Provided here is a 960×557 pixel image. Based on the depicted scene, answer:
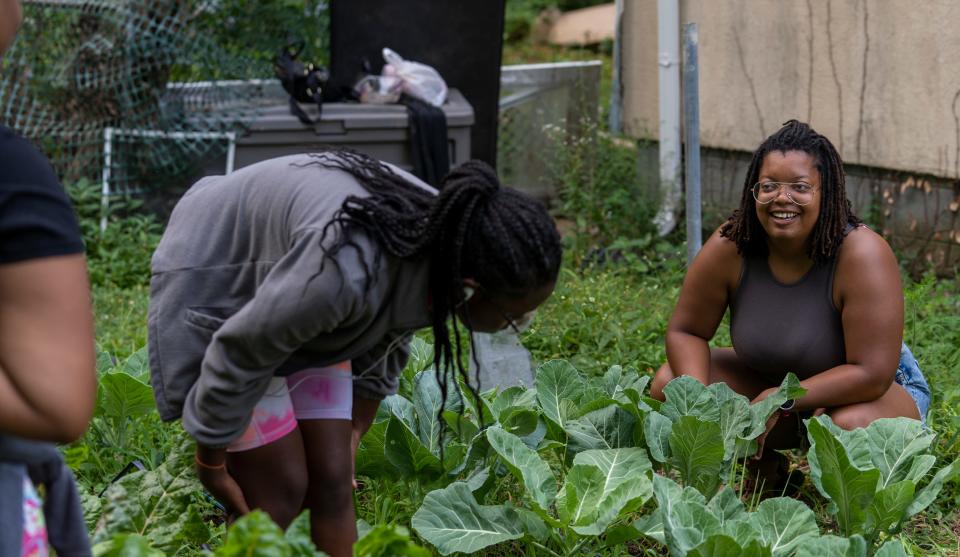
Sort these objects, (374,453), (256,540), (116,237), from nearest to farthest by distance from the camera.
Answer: (256,540) → (374,453) → (116,237)

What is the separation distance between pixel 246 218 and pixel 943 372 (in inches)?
119

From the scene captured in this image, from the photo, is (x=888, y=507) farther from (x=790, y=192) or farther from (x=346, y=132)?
(x=346, y=132)

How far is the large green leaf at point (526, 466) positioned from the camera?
308cm

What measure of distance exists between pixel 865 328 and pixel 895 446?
1.17 feet

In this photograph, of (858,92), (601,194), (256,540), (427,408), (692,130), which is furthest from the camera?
(601,194)

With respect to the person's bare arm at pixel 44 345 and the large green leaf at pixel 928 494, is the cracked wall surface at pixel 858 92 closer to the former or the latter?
the large green leaf at pixel 928 494

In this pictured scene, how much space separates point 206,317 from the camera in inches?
102

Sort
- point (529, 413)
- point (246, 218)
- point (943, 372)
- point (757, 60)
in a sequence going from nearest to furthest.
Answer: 1. point (246, 218)
2. point (529, 413)
3. point (943, 372)
4. point (757, 60)

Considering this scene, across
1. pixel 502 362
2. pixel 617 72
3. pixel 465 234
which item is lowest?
pixel 502 362

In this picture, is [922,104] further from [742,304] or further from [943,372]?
[742,304]

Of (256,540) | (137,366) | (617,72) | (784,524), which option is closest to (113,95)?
(617,72)

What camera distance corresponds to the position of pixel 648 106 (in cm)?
736

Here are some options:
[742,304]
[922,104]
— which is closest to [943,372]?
[742,304]

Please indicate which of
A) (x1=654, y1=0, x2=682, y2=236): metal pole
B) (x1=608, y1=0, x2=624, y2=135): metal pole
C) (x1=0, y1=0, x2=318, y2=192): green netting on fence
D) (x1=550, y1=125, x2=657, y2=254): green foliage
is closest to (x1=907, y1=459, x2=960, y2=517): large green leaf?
(x1=550, y1=125, x2=657, y2=254): green foliage
